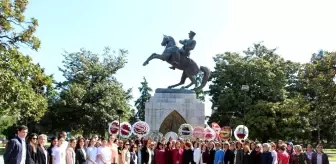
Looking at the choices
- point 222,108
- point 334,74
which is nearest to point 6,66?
point 334,74

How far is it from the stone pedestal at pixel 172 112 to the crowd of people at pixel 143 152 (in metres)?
8.27

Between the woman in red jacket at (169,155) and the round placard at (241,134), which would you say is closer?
the woman in red jacket at (169,155)

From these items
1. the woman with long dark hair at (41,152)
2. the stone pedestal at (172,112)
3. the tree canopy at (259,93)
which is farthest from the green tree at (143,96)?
the woman with long dark hair at (41,152)

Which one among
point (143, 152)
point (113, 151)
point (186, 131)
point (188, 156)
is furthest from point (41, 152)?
point (186, 131)

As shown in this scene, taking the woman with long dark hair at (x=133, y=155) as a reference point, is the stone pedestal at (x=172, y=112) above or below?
above

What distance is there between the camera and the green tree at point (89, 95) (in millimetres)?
38500

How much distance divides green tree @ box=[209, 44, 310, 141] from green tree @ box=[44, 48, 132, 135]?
9812 millimetres

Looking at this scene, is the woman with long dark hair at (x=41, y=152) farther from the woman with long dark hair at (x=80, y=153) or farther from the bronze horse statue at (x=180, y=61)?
the bronze horse statue at (x=180, y=61)

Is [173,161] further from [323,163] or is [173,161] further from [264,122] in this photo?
[264,122]

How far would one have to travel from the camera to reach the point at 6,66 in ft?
63.2

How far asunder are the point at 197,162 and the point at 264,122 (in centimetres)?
2617

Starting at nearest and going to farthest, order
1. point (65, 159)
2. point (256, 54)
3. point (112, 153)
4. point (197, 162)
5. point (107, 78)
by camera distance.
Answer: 1. point (65, 159)
2. point (112, 153)
3. point (197, 162)
4. point (107, 78)
5. point (256, 54)

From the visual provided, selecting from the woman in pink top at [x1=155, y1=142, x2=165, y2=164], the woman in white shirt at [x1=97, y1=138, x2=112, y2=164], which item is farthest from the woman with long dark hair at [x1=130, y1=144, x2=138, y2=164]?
the woman in white shirt at [x1=97, y1=138, x2=112, y2=164]

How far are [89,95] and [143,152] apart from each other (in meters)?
25.7
